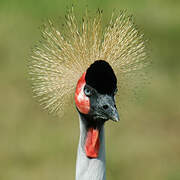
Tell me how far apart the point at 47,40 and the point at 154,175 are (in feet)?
5.22

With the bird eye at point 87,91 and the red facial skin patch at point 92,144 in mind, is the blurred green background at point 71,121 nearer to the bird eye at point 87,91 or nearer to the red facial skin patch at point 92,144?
the red facial skin patch at point 92,144

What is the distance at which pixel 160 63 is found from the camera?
15.3ft

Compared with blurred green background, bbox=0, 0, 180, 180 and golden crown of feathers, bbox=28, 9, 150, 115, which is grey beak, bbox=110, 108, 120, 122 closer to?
golden crown of feathers, bbox=28, 9, 150, 115

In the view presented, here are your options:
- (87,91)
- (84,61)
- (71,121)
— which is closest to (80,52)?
(84,61)

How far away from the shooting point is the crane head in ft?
7.03

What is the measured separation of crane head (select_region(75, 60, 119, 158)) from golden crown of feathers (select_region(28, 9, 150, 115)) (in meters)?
0.11

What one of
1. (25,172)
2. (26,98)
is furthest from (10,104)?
(25,172)

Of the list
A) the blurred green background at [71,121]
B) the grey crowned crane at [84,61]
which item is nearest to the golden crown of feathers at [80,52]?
the grey crowned crane at [84,61]

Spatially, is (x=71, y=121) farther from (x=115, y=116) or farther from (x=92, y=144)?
(x=115, y=116)

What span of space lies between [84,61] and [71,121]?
178 centimetres

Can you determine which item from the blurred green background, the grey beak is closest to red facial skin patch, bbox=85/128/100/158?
the grey beak

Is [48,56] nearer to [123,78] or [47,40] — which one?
[47,40]

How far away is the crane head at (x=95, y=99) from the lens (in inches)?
84.4

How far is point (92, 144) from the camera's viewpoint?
2.28 meters
